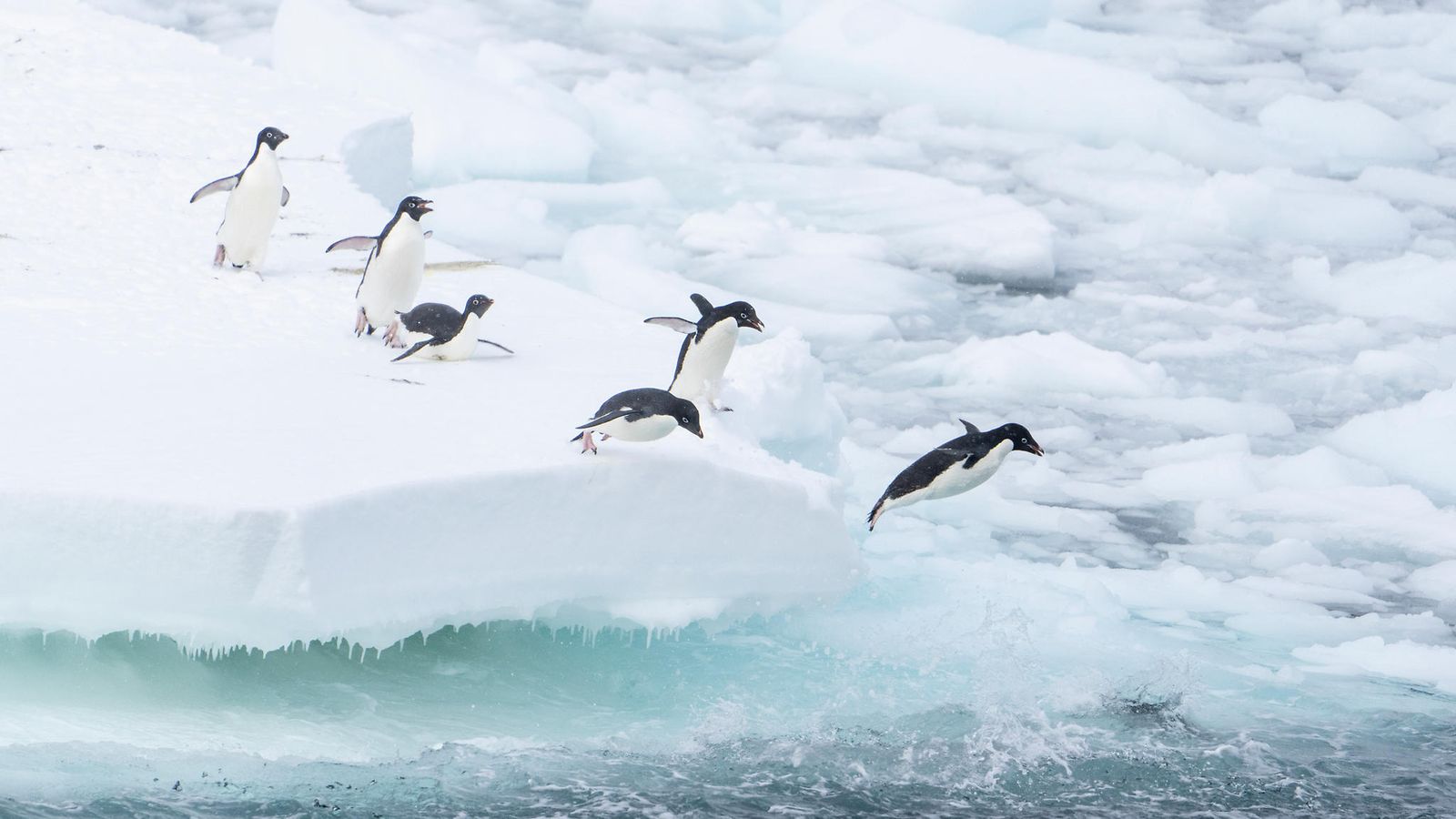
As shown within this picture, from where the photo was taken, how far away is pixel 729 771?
174 inches

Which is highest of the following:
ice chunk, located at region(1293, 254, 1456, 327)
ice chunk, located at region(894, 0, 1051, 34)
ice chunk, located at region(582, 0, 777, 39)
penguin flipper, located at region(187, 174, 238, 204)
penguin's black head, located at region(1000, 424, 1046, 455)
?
ice chunk, located at region(582, 0, 777, 39)

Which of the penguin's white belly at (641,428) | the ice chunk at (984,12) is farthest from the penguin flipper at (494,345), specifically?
the ice chunk at (984,12)

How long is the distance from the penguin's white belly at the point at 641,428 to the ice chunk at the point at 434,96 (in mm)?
8080

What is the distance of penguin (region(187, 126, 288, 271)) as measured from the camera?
266 inches

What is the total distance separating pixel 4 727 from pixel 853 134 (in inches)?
483

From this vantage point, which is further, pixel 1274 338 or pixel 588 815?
pixel 1274 338

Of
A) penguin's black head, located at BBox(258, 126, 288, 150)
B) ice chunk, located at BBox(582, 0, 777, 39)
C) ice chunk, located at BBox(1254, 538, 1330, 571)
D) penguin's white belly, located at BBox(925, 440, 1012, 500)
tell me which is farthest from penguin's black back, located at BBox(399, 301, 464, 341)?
ice chunk, located at BBox(582, 0, 777, 39)

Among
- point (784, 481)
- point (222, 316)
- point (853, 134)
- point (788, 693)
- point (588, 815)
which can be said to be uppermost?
point (853, 134)

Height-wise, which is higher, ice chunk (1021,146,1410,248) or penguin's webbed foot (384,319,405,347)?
ice chunk (1021,146,1410,248)

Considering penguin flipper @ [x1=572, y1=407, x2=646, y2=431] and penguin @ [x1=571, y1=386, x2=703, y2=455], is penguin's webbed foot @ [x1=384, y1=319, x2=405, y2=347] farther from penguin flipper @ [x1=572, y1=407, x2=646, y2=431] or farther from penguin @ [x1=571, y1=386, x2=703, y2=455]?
penguin flipper @ [x1=572, y1=407, x2=646, y2=431]

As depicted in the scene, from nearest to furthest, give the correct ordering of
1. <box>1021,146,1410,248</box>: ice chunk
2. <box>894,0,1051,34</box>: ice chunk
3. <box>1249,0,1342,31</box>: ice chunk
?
1. <box>1021,146,1410,248</box>: ice chunk
2. <box>894,0,1051,34</box>: ice chunk
3. <box>1249,0,1342,31</box>: ice chunk

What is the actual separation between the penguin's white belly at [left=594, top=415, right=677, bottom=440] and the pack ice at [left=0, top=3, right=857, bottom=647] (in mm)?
97

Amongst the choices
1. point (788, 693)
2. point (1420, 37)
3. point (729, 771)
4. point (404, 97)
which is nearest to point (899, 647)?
point (788, 693)

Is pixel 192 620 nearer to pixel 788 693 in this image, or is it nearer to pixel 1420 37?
pixel 788 693
